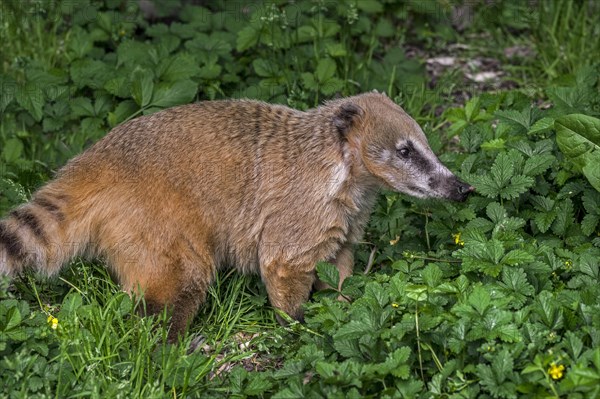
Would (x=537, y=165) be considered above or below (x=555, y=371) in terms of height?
above

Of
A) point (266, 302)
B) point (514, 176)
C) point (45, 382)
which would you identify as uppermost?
point (514, 176)

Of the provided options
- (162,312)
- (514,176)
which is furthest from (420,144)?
(162,312)

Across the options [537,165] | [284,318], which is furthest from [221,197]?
[537,165]

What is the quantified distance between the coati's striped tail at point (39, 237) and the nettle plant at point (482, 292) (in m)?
1.46

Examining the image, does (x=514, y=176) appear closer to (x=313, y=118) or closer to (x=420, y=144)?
(x=420, y=144)

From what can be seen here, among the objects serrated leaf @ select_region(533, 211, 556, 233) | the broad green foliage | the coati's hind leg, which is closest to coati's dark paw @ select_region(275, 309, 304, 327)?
the broad green foliage

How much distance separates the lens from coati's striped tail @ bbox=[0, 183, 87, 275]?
565 centimetres

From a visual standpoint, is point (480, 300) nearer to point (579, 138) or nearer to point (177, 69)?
point (579, 138)

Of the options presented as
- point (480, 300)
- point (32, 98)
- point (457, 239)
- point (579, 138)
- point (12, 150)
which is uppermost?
point (579, 138)

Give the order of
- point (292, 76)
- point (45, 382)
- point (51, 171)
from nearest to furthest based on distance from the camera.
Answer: point (45, 382) < point (51, 171) < point (292, 76)

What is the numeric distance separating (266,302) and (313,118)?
Answer: 4.01 feet

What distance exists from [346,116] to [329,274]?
999mm

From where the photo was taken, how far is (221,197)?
6039mm

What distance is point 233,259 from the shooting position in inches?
245
